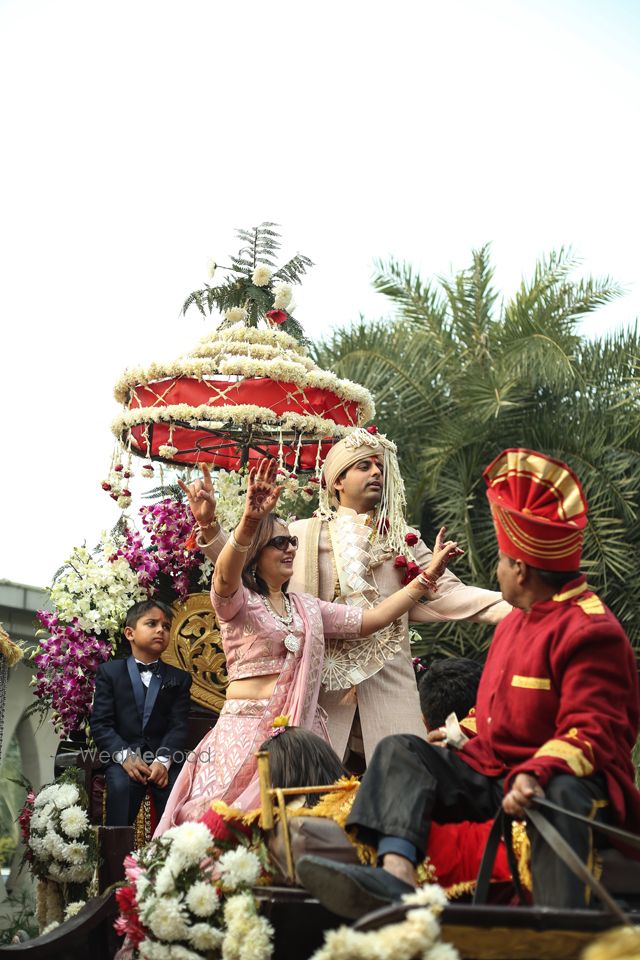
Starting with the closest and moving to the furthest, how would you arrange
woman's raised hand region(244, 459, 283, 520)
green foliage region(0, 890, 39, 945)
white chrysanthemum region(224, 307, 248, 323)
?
woman's raised hand region(244, 459, 283, 520)
white chrysanthemum region(224, 307, 248, 323)
green foliage region(0, 890, 39, 945)

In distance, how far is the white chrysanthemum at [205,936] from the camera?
4.16 m

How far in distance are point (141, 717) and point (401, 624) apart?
1653 millimetres

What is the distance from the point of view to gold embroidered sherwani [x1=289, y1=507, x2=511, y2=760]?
6.12 m

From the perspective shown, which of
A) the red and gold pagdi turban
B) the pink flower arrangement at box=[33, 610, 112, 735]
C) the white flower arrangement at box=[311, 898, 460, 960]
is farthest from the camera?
the pink flower arrangement at box=[33, 610, 112, 735]

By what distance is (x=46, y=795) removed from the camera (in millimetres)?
7023

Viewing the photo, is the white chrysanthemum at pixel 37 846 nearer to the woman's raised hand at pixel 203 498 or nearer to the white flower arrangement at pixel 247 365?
the woman's raised hand at pixel 203 498

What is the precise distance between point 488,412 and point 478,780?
11150 mm

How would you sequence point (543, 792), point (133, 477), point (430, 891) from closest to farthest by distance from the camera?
point (430, 891)
point (543, 792)
point (133, 477)

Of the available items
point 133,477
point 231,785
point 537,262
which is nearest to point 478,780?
point 231,785

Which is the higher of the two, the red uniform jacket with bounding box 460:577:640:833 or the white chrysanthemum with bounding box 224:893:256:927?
the red uniform jacket with bounding box 460:577:640:833

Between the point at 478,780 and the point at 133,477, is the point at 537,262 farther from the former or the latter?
the point at 478,780

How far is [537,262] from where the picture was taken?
16719 mm

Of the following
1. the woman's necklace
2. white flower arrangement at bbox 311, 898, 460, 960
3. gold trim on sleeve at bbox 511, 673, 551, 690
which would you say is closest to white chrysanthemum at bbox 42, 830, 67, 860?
the woman's necklace

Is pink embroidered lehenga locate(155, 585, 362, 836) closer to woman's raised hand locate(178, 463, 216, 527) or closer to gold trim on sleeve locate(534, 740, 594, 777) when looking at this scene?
woman's raised hand locate(178, 463, 216, 527)
